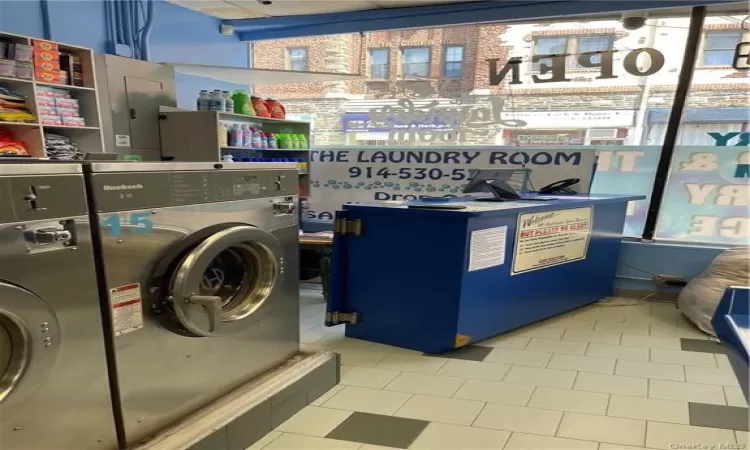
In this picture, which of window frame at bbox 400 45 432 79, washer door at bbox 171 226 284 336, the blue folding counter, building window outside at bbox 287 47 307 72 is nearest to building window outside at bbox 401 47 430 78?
window frame at bbox 400 45 432 79

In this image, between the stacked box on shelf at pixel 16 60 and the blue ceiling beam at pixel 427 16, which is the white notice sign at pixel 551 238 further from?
the stacked box on shelf at pixel 16 60

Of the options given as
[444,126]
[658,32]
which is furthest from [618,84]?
[444,126]

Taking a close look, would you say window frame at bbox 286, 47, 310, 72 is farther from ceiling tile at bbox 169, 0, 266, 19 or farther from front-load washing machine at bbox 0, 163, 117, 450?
front-load washing machine at bbox 0, 163, 117, 450

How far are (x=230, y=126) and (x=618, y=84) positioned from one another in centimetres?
355

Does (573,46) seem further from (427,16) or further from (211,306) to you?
Answer: (211,306)

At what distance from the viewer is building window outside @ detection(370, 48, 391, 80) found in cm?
510

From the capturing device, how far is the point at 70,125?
11.0 feet

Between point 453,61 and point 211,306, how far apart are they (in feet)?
12.8

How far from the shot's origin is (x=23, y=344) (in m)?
1.27

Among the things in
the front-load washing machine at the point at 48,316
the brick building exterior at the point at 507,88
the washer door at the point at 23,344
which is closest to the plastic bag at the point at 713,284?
the brick building exterior at the point at 507,88

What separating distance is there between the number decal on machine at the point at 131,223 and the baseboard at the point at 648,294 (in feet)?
13.5

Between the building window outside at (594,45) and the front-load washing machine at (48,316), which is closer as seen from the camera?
the front-load washing machine at (48,316)

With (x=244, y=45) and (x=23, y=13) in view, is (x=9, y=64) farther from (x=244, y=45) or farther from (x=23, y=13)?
(x=244, y=45)

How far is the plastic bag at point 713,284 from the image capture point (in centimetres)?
344
